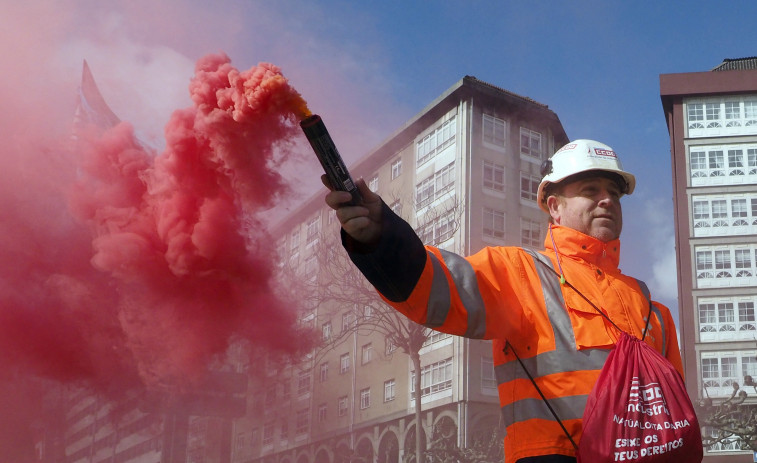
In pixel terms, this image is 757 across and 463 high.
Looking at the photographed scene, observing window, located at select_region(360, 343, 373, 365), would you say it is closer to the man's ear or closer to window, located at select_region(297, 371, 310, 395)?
window, located at select_region(297, 371, 310, 395)

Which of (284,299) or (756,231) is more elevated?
(756,231)

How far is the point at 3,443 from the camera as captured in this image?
26141mm

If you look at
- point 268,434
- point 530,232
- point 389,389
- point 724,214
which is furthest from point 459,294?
point 724,214

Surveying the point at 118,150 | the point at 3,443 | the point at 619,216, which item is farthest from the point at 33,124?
the point at 619,216

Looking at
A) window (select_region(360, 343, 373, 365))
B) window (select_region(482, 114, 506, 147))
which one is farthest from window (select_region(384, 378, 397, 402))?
window (select_region(482, 114, 506, 147))

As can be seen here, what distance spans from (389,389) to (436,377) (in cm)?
268

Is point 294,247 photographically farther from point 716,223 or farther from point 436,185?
point 716,223

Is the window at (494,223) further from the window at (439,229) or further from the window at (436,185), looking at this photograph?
the window at (439,229)

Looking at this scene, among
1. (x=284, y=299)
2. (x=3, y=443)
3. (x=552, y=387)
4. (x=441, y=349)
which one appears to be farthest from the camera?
(x=441, y=349)

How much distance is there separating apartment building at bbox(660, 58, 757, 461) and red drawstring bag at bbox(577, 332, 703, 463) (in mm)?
40578

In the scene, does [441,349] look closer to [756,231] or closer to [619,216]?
[756,231]

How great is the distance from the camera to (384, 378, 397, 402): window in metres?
35.4

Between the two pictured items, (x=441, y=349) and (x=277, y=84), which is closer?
(x=277, y=84)

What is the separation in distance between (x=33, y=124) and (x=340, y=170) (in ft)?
53.6
